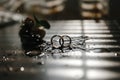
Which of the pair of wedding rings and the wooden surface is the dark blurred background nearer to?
the wooden surface

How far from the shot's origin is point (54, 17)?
146 inches

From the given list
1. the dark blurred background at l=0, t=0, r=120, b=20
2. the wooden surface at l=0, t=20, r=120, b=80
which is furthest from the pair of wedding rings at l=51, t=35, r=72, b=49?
the dark blurred background at l=0, t=0, r=120, b=20

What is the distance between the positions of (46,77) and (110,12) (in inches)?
84.9

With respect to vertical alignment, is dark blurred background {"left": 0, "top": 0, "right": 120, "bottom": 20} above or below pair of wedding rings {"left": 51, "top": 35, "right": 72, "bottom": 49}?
above

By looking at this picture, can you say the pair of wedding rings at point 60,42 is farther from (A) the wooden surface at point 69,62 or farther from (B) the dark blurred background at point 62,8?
(B) the dark blurred background at point 62,8

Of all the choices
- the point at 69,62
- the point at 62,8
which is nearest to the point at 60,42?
the point at 69,62

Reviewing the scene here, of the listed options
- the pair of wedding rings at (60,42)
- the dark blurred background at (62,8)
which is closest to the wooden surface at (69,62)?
the pair of wedding rings at (60,42)

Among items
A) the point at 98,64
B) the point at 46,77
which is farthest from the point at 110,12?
the point at 46,77

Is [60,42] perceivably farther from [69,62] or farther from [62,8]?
[62,8]

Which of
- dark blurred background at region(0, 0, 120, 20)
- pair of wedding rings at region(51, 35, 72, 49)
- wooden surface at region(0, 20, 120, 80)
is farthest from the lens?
dark blurred background at region(0, 0, 120, 20)

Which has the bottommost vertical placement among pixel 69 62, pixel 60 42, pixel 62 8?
pixel 69 62

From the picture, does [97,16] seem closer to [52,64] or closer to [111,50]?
[111,50]

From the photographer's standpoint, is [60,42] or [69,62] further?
[60,42]

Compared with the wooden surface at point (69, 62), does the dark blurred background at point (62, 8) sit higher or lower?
higher
